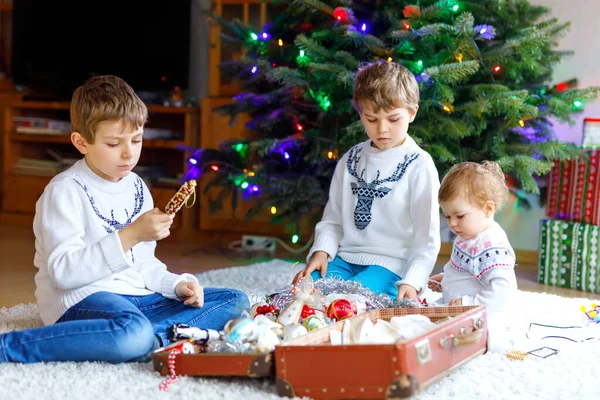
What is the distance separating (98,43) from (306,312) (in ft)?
10.6

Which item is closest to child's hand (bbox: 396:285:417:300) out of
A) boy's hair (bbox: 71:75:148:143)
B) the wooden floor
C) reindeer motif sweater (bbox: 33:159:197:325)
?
reindeer motif sweater (bbox: 33:159:197:325)

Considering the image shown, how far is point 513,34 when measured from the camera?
3279 millimetres

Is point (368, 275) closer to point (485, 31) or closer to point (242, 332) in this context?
point (242, 332)

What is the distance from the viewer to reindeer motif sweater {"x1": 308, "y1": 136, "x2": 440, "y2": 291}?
2330 mm

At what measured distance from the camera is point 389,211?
7.81 ft

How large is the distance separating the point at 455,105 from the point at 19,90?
302cm

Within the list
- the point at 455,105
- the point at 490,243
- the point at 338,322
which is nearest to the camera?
the point at 338,322

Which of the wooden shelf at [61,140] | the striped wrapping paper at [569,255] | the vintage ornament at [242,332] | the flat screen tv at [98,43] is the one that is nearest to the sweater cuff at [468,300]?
the vintage ornament at [242,332]

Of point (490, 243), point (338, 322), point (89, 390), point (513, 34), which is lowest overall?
point (89, 390)

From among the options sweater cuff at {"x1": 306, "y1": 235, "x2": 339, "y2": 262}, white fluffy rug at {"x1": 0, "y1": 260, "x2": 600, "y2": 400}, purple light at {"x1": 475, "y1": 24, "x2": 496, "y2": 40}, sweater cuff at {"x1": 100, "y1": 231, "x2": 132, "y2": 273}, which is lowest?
white fluffy rug at {"x1": 0, "y1": 260, "x2": 600, "y2": 400}

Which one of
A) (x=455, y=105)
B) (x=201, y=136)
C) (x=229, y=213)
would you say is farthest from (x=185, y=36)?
(x=455, y=105)

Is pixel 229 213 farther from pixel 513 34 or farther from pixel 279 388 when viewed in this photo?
pixel 279 388

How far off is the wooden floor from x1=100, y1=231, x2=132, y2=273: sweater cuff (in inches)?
39.5

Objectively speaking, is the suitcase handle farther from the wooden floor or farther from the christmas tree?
the wooden floor
